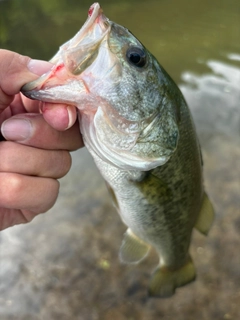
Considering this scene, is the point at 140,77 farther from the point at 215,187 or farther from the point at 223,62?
the point at 223,62

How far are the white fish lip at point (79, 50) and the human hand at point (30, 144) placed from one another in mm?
99

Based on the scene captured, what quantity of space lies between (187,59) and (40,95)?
5.66 meters

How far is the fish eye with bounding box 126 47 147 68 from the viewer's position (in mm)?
1134

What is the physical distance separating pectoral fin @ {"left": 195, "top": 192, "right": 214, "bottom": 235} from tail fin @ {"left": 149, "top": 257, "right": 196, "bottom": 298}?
14.9 inches

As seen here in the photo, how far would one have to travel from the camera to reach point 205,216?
1840mm

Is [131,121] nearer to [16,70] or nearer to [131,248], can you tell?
[16,70]

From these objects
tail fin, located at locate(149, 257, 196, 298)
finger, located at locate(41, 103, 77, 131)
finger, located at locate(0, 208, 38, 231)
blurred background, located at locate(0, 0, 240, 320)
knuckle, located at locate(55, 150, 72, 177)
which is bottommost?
blurred background, located at locate(0, 0, 240, 320)

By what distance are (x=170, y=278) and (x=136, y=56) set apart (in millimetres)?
1494

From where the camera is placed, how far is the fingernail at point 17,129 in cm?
126

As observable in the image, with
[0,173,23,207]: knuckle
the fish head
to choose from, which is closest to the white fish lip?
the fish head

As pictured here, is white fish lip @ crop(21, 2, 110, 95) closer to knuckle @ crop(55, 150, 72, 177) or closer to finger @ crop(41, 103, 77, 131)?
finger @ crop(41, 103, 77, 131)

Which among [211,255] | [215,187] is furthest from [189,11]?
[211,255]

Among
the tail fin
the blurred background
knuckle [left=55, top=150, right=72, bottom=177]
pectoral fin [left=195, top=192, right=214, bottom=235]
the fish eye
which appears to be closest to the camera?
the fish eye

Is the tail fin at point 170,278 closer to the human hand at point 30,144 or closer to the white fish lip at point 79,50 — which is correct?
the human hand at point 30,144
